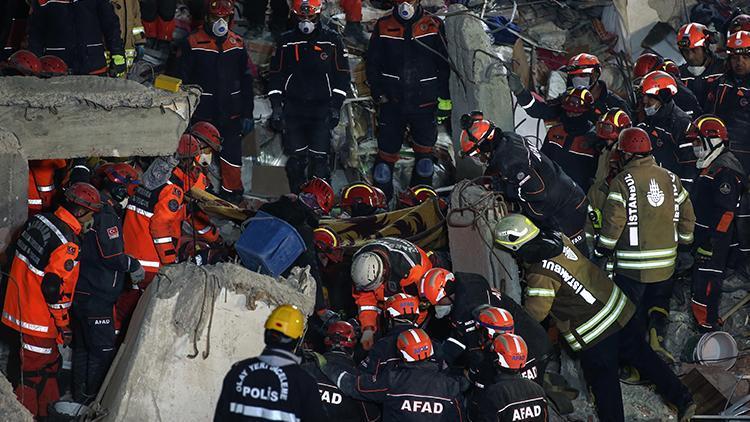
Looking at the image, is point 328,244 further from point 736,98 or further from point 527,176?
point 736,98

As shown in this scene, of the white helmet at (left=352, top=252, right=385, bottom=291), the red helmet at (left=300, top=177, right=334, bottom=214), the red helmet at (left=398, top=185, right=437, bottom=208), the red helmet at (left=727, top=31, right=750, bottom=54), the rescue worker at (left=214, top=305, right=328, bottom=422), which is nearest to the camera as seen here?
the rescue worker at (left=214, top=305, right=328, bottom=422)

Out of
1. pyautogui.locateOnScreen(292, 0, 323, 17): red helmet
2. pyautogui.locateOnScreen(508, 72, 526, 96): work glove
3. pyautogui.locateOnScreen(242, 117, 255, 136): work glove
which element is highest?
pyautogui.locateOnScreen(292, 0, 323, 17): red helmet

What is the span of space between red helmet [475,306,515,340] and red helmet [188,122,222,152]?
3235mm

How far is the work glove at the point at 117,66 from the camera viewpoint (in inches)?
517

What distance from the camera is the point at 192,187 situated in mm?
11523

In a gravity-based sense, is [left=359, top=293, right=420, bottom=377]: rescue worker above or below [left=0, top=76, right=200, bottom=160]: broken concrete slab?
below

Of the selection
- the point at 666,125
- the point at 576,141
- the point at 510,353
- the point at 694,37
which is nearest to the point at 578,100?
the point at 576,141

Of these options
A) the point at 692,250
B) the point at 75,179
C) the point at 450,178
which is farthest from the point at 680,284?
the point at 75,179

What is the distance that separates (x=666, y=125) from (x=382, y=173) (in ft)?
9.70

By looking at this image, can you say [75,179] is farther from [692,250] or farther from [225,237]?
[692,250]

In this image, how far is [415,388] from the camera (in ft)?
29.7

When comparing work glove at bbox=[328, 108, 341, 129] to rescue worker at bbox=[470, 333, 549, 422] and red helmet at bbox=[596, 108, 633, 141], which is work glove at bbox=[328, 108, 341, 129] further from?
rescue worker at bbox=[470, 333, 549, 422]

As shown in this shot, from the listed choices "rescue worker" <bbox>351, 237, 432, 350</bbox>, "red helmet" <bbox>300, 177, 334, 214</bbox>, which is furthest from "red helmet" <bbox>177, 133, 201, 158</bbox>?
"rescue worker" <bbox>351, 237, 432, 350</bbox>

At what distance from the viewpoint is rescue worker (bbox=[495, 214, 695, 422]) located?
10336mm
